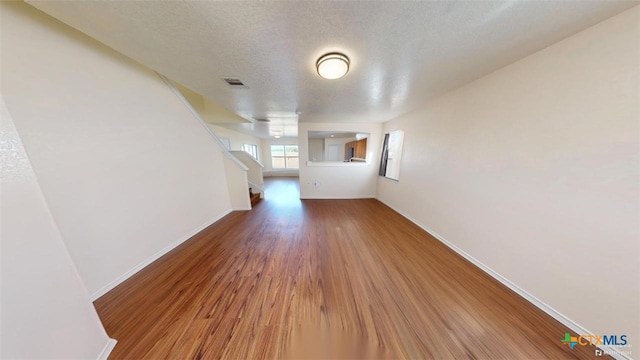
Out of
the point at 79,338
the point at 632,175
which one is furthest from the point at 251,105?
the point at 632,175

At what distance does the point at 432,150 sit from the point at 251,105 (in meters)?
3.15

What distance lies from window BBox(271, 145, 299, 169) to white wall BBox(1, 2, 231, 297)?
6399 millimetres

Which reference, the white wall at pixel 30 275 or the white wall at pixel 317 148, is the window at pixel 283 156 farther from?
the white wall at pixel 30 275

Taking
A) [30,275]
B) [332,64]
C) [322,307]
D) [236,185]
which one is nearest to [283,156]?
[236,185]

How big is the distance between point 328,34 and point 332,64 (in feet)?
0.90

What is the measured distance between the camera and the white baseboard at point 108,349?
1.03 metres

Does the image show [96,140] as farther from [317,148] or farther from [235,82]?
[317,148]

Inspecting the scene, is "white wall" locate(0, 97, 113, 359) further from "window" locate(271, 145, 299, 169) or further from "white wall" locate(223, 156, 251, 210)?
"window" locate(271, 145, 299, 169)

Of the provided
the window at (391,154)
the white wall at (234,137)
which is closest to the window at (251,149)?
the white wall at (234,137)

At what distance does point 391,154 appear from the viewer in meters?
3.82

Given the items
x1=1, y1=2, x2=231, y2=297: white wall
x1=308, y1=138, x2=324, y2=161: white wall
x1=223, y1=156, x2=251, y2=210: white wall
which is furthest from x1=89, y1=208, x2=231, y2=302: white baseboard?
x1=308, y1=138, x2=324, y2=161: white wall

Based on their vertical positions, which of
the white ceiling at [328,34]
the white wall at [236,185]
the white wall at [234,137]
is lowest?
the white wall at [236,185]

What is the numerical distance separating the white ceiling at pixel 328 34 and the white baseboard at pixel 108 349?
2.16 m

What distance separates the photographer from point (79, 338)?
940 mm
